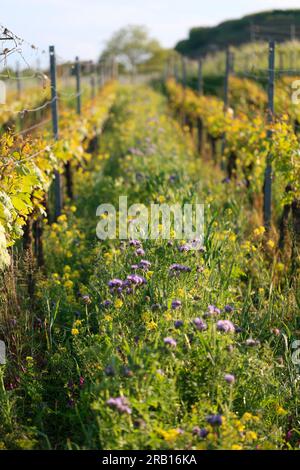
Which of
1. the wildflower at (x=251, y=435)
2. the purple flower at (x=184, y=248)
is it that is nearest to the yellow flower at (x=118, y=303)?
the purple flower at (x=184, y=248)

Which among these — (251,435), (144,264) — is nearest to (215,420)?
(251,435)

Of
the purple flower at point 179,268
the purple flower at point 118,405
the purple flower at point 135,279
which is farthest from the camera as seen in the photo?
the purple flower at point 179,268

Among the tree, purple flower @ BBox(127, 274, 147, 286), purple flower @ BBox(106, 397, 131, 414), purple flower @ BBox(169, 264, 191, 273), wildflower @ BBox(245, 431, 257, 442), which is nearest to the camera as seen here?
purple flower @ BBox(106, 397, 131, 414)

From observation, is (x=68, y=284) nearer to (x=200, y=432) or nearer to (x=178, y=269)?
(x=178, y=269)

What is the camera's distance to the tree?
85.1 m

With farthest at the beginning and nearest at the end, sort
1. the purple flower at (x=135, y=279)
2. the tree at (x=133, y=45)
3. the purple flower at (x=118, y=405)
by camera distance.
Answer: the tree at (x=133, y=45)
the purple flower at (x=135, y=279)
the purple flower at (x=118, y=405)

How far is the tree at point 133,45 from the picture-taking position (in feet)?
279

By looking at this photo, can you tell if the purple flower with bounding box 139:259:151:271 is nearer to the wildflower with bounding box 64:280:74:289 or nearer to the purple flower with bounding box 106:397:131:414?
the wildflower with bounding box 64:280:74:289

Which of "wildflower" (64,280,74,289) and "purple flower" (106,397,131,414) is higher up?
"purple flower" (106,397,131,414)

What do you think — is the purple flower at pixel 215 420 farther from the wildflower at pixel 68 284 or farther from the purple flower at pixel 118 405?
the wildflower at pixel 68 284

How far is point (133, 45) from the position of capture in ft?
284

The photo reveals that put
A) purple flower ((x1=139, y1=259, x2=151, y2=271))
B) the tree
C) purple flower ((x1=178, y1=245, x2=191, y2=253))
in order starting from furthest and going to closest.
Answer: the tree
purple flower ((x1=178, y1=245, x2=191, y2=253))
purple flower ((x1=139, y1=259, x2=151, y2=271))

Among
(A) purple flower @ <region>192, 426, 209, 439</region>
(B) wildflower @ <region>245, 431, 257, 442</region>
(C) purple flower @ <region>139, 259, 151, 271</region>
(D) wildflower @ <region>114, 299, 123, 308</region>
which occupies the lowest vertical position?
(B) wildflower @ <region>245, 431, 257, 442</region>

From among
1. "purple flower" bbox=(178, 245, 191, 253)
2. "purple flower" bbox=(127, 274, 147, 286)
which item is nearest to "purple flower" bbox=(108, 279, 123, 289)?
"purple flower" bbox=(127, 274, 147, 286)
